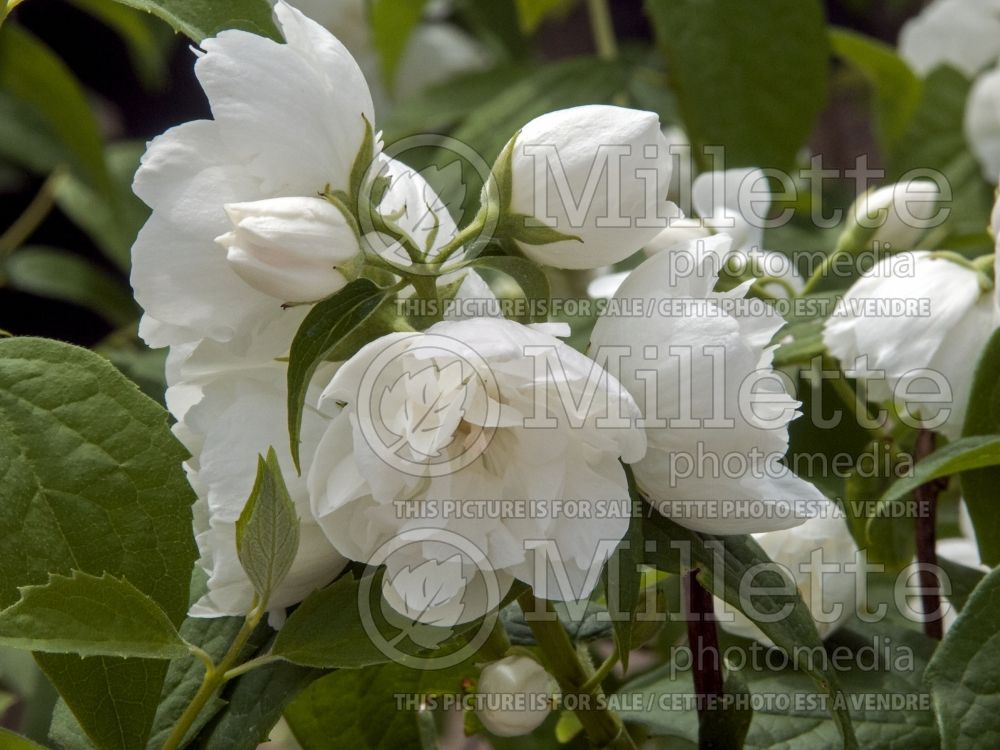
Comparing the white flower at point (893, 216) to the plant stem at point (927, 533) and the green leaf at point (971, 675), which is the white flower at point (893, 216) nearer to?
the plant stem at point (927, 533)

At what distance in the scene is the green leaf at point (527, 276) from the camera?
375 mm

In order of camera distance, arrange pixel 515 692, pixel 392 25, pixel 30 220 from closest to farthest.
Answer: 1. pixel 515 692
2. pixel 392 25
3. pixel 30 220

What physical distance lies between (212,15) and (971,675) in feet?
1.17

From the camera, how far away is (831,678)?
1.31 ft

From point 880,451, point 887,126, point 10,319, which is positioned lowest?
point 10,319

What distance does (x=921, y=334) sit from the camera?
1.62 feet

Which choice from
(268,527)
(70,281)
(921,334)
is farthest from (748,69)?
(70,281)

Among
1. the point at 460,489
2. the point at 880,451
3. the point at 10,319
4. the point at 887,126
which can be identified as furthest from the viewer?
the point at 10,319

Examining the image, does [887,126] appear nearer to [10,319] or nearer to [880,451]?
[880,451]

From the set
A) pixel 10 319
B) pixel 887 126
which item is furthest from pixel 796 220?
pixel 10 319

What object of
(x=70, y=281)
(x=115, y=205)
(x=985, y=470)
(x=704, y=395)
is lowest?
(x=70, y=281)

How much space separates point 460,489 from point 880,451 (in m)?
0.26

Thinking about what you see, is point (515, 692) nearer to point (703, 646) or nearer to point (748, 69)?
point (703, 646)

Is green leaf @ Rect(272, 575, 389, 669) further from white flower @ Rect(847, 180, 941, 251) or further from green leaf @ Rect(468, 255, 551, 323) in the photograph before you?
white flower @ Rect(847, 180, 941, 251)
